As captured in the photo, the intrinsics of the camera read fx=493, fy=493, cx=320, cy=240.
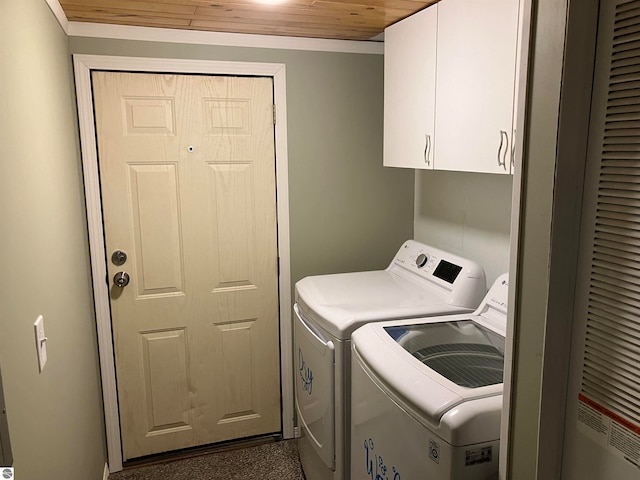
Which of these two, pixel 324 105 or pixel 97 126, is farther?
pixel 324 105

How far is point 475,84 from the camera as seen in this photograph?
1706mm

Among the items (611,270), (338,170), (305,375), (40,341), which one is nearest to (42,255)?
(40,341)

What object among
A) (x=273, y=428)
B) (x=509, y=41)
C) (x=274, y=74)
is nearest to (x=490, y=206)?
(x=509, y=41)

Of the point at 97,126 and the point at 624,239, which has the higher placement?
the point at 97,126

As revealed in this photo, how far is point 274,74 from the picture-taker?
2531mm

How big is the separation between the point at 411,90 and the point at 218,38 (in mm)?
995

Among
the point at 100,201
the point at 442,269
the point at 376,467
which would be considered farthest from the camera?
the point at 100,201

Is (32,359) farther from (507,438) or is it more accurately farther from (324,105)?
(324,105)

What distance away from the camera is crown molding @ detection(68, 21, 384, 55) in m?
2.26

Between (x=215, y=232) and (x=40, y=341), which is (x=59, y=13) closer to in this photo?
(x=215, y=232)

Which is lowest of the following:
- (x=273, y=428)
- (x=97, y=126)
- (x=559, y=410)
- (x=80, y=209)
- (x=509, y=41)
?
(x=273, y=428)

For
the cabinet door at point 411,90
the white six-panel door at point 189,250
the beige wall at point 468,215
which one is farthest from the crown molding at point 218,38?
the beige wall at point 468,215

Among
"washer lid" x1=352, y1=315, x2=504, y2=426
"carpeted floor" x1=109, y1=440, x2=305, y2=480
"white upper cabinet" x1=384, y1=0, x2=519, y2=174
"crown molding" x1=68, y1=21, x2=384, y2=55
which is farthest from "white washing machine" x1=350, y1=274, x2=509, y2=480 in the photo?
"crown molding" x1=68, y1=21, x2=384, y2=55

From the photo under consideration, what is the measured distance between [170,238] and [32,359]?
4.51ft
